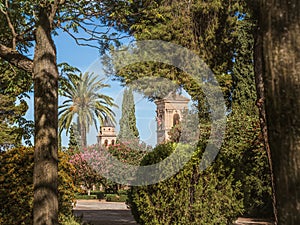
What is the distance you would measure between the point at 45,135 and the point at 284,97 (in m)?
4.42

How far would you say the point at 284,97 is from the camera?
2.00 metres

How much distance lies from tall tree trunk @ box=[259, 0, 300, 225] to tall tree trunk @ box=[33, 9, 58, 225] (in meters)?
4.29

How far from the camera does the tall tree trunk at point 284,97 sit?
6.46 feet

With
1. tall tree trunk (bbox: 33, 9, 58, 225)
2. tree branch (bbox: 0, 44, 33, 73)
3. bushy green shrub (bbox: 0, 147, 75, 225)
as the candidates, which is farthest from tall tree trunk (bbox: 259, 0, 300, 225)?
bushy green shrub (bbox: 0, 147, 75, 225)

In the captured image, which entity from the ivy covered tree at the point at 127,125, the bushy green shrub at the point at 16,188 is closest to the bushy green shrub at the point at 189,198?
the bushy green shrub at the point at 16,188

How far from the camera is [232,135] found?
16.3m

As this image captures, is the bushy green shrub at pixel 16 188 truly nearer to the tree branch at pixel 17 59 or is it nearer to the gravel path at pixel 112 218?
the gravel path at pixel 112 218

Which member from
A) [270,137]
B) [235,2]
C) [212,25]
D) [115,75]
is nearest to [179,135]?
[115,75]

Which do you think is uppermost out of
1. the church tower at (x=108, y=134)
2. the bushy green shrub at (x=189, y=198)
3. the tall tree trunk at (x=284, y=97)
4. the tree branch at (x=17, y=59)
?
the church tower at (x=108, y=134)

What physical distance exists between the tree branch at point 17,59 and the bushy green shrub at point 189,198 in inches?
138

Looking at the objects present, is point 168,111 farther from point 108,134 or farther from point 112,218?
point 108,134

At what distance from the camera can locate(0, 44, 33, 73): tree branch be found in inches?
262

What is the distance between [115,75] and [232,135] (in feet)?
29.4

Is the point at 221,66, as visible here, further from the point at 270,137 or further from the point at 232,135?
the point at 270,137
